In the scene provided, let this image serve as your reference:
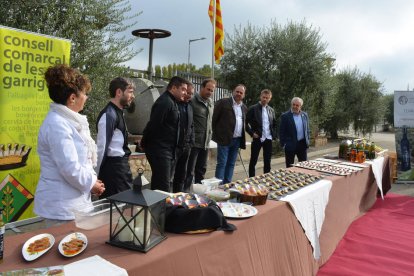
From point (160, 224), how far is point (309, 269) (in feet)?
5.19

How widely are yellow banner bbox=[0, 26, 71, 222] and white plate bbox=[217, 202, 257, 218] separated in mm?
2244

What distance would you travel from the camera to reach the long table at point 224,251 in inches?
52.6

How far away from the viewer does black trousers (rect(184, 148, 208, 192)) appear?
4.49 meters

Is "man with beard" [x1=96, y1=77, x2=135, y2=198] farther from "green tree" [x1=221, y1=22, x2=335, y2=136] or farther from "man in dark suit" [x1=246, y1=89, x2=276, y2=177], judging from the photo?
"green tree" [x1=221, y1=22, x2=335, y2=136]

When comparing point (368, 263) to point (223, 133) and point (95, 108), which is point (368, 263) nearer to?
point (223, 133)

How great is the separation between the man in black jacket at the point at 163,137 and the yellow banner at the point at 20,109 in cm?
111

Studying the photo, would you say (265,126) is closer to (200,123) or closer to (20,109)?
(200,123)

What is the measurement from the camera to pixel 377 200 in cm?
510

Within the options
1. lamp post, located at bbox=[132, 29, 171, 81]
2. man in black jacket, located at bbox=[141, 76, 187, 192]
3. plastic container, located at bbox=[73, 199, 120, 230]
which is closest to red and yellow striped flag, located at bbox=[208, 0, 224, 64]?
lamp post, located at bbox=[132, 29, 171, 81]

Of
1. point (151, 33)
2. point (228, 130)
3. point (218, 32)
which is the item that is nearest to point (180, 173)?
point (228, 130)

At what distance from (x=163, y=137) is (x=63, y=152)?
5.52ft

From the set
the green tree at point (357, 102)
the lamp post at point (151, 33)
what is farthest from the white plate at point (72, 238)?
the green tree at point (357, 102)

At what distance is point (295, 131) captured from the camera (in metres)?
5.47

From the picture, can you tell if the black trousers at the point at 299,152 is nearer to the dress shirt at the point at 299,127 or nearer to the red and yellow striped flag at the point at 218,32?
the dress shirt at the point at 299,127
